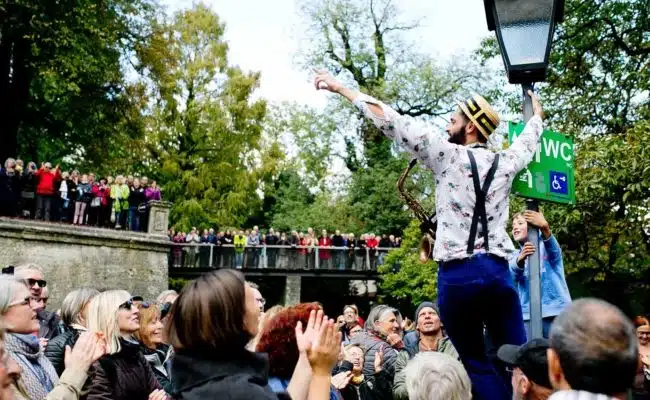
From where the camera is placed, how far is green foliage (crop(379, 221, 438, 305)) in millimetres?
25266

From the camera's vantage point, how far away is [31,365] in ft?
14.7

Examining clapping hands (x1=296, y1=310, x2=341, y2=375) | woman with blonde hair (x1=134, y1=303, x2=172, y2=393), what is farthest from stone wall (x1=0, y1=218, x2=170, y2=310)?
clapping hands (x1=296, y1=310, x2=341, y2=375)

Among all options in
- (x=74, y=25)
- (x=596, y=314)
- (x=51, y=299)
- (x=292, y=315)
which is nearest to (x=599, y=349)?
(x=596, y=314)

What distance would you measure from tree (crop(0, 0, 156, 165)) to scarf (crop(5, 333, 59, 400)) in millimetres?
20163

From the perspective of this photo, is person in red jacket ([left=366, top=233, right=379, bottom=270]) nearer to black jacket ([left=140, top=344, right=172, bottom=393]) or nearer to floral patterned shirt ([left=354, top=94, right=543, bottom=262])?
black jacket ([left=140, top=344, right=172, bottom=393])

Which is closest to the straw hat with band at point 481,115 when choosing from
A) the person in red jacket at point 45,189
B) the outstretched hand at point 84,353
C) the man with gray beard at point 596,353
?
the man with gray beard at point 596,353

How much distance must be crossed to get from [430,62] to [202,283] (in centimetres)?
3295

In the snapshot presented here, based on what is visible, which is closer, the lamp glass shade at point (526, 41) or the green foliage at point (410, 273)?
the lamp glass shade at point (526, 41)

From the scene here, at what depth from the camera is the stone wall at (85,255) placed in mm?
21656

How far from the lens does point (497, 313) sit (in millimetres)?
3857

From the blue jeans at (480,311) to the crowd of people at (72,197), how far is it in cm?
1934

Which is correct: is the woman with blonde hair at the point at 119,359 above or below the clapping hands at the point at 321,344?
below

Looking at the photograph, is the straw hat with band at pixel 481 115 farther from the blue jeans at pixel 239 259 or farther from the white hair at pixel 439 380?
the blue jeans at pixel 239 259

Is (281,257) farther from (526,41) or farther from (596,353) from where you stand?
(596,353)
